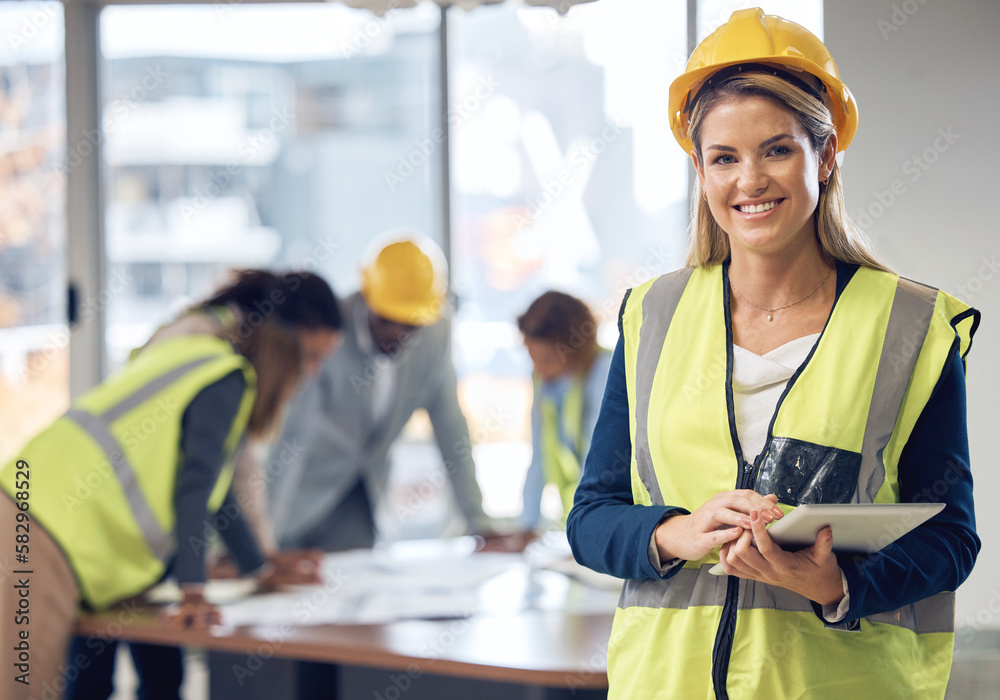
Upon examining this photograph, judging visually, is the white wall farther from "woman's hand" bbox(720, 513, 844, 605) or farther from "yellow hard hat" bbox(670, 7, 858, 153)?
"woman's hand" bbox(720, 513, 844, 605)

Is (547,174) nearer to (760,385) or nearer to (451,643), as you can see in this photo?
(451,643)

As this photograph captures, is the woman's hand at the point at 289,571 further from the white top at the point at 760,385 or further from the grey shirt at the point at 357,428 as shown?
the white top at the point at 760,385

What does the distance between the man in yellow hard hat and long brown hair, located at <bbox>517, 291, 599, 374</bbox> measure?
0.52 m

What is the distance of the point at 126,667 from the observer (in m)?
3.62

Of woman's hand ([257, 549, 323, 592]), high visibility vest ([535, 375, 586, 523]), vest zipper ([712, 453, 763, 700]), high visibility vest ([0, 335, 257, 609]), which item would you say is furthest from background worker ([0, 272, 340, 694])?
vest zipper ([712, 453, 763, 700])

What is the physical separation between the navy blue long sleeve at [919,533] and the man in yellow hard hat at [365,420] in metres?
2.15

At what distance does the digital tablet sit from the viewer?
35.5 inches

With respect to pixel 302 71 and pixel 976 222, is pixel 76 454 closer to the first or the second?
pixel 976 222

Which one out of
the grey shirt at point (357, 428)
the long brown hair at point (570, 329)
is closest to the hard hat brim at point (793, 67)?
the long brown hair at point (570, 329)

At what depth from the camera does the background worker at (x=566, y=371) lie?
2.95 metres

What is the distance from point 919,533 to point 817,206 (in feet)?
1.51

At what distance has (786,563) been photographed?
0.99 m

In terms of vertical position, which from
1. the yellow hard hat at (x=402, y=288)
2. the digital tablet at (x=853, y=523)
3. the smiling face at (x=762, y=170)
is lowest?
the digital tablet at (x=853, y=523)

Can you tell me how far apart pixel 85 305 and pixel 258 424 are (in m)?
2.11
